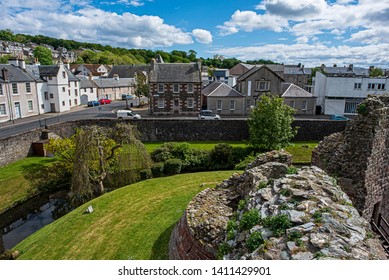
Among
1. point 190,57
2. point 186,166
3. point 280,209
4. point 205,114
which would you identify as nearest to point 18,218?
point 186,166

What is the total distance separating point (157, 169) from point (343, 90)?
37228 millimetres

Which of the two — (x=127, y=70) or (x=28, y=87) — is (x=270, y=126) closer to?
(x=28, y=87)

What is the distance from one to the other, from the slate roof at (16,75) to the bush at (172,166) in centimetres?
2912

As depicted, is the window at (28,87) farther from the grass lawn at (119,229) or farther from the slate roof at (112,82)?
the grass lawn at (119,229)

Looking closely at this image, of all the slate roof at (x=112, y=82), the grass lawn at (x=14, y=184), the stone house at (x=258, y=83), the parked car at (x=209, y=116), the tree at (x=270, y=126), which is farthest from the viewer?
the slate roof at (x=112, y=82)

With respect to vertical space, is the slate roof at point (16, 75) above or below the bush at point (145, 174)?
above

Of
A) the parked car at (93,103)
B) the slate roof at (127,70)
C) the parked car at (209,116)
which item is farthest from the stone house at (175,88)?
the slate roof at (127,70)

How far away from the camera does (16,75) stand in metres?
40.8

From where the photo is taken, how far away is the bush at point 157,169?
23.4 meters

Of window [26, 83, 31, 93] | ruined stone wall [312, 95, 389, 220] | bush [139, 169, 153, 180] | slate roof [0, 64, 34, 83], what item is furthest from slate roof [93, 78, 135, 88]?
ruined stone wall [312, 95, 389, 220]

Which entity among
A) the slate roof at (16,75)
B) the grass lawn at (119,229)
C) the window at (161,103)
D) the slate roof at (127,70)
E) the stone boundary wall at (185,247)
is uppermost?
the slate roof at (127,70)

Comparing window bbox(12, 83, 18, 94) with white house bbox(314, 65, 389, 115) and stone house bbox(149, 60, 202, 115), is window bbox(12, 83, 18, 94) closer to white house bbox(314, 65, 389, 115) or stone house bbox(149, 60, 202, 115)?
stone house bbox(149, 60, 202, 115)

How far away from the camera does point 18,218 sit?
60.3 ft
